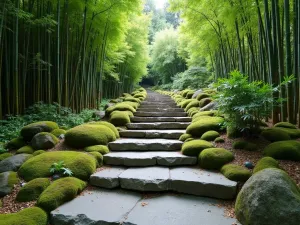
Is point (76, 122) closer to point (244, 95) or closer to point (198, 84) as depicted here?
point (244, 95)

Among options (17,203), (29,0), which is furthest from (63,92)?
(17,203)

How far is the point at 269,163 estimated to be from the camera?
10.3 ft

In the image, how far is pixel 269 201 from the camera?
7.43ft

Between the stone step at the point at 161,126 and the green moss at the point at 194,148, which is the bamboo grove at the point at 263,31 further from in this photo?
the stone step at the point at 161,126

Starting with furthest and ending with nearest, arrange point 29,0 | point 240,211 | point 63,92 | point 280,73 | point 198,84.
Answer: point 198,84, point 63,92, point 29,0, point 280,73, point 240,211

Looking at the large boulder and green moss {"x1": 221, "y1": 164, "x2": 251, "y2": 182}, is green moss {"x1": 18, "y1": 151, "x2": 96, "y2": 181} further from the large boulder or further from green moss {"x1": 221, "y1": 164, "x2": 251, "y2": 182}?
the large boulder

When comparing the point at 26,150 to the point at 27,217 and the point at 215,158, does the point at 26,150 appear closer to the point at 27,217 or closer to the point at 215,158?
the point at 27,217

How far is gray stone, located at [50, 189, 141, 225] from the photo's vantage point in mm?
2562

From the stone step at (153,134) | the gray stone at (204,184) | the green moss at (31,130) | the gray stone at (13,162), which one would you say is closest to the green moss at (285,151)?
the gray stone at (204,184)

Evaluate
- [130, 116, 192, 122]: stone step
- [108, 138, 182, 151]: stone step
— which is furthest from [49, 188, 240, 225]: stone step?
[130, 116, 192, 122]: stone step

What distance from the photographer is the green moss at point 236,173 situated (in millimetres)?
3084

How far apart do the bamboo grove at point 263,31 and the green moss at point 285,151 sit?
1246 mm

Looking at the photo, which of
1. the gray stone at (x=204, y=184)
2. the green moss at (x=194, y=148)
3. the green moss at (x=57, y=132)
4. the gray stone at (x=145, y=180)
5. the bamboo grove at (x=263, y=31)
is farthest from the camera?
the green moss at (x=57, y=132)

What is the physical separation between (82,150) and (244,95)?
3.30m
